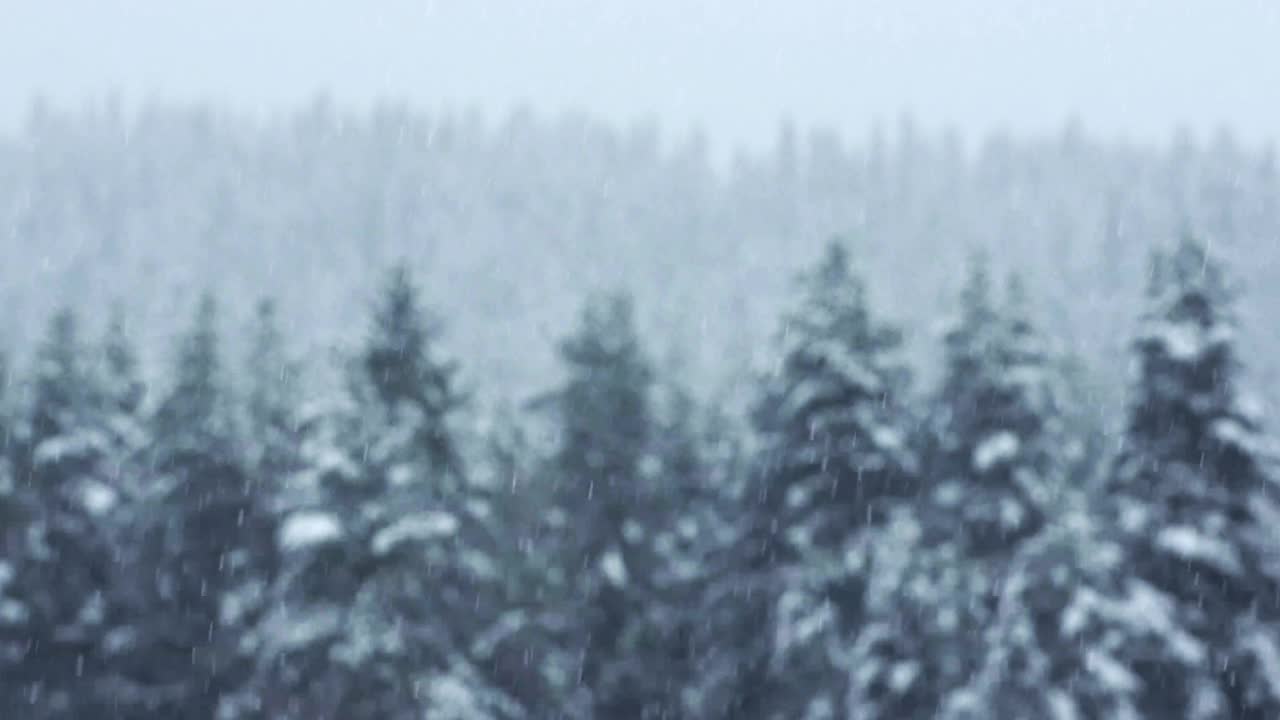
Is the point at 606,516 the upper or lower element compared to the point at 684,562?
upper

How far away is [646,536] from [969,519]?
578 cm

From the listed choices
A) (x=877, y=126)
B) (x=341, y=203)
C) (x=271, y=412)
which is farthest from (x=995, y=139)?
(x=271, y=412)

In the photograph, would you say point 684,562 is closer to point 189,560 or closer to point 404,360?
point 189,560

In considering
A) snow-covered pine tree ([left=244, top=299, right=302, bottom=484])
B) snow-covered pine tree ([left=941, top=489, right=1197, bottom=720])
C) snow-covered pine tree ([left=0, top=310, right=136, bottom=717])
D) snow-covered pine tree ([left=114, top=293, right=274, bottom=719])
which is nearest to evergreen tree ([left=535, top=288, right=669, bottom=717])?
snow-covered pine tree ([left=244, top=299, right=302, bottom=484])

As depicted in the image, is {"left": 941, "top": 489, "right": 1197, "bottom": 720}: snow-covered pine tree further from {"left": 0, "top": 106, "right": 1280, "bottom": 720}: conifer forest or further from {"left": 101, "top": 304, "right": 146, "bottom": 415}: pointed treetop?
{"left": 101, "top": 304, "right": 146, "bottom": 415}: pointed treetop

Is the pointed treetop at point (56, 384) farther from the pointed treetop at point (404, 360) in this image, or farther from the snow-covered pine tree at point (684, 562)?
the snow-covered pine tree at point (684, 562)

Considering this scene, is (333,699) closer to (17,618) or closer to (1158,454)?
(17,618)

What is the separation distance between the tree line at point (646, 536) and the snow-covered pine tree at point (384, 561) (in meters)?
0.04

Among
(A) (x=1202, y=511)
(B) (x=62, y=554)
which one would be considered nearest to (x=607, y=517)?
(B) (x=62, y=554)

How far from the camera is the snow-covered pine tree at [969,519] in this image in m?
18.2

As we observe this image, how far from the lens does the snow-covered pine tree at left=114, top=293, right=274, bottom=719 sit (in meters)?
22.5

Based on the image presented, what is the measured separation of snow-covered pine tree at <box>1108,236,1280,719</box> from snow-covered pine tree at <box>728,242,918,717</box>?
3240mm

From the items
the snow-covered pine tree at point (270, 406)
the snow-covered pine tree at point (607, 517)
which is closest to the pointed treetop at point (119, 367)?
the snow-covered pine tree at point (270, 406)

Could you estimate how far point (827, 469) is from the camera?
19484 millimetres
